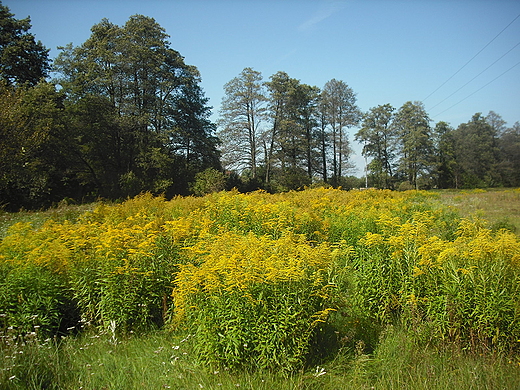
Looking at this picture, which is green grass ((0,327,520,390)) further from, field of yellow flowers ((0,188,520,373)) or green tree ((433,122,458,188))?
green tree ((433,122,458,188))

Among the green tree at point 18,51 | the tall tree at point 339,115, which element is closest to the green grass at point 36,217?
the green tree at point 18,51

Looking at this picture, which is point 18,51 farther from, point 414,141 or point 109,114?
point 414,141

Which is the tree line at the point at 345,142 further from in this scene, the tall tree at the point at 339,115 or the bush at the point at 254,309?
the bush at the point at 254,309

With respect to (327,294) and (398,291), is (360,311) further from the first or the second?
(327,294)

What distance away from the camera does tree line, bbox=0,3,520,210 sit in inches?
814

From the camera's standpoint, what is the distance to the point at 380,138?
45.3 m

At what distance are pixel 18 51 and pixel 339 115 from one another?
32.6 metres

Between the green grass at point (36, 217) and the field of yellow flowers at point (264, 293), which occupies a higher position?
the green grass at point (36, 217)

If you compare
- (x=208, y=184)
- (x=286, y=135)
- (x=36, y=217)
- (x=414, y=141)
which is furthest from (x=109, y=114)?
(x=414, y=141)

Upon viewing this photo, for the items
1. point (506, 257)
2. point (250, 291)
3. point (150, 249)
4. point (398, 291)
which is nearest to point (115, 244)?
point (150, 249)

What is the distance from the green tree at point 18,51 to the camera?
22995 mm

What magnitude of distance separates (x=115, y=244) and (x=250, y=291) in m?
2.10

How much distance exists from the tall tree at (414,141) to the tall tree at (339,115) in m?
6.92

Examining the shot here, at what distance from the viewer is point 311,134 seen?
40688mm
